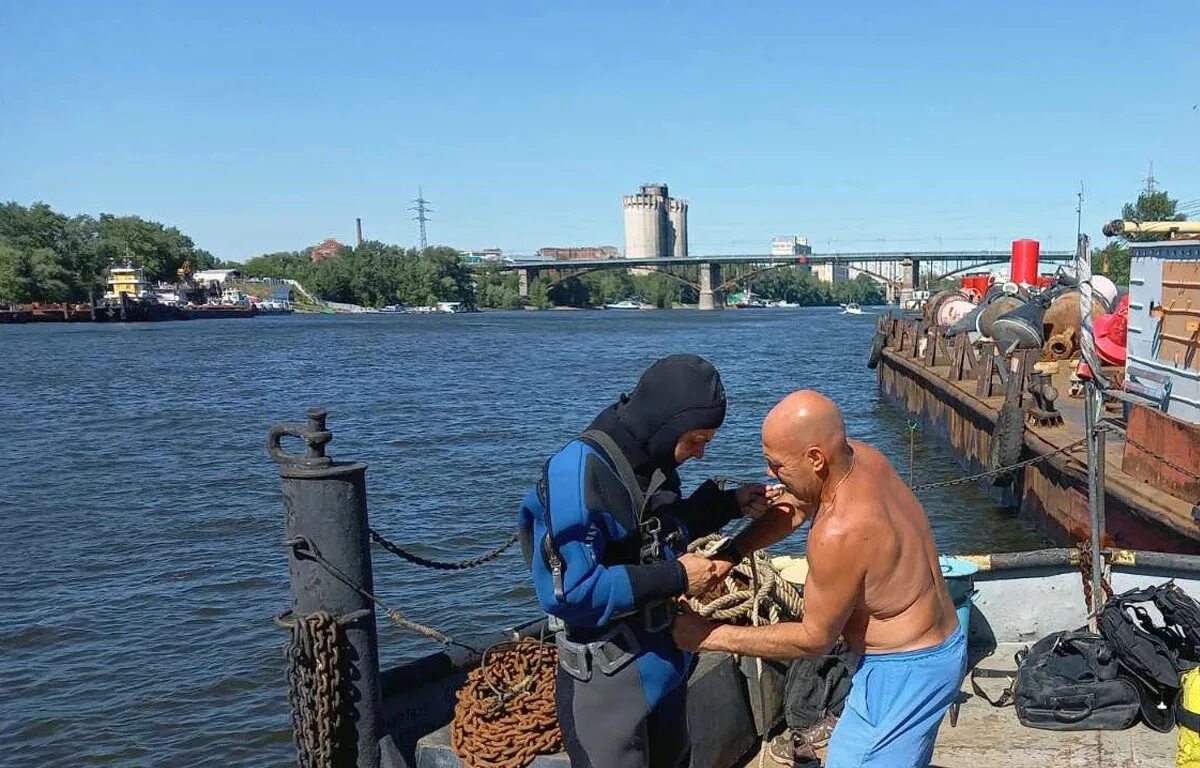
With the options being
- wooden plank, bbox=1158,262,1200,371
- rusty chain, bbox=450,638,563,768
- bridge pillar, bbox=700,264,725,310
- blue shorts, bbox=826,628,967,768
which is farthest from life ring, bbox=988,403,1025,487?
bridge pillar, bbox=700,264,725,310

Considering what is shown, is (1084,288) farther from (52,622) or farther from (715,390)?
(52,622)

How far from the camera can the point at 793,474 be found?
292cm

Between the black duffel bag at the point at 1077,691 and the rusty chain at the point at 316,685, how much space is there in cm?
344

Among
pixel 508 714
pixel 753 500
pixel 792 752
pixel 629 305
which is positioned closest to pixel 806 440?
pixel 753 500

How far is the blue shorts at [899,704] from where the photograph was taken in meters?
2.97

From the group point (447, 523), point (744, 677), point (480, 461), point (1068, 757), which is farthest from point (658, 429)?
point (480, 461)

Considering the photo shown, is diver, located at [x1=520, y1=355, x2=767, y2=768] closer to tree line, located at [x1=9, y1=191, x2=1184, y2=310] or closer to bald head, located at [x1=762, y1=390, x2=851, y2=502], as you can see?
bald head, located at [x1=762, y1=390, x2=851, y2=502]

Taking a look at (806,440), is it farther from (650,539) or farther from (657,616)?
(657,616)

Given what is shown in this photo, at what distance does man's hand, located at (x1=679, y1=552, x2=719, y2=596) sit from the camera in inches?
114

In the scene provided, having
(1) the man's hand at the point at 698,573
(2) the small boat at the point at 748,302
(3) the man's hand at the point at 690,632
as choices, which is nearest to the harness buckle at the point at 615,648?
(3) the man's hand at the point at 690,632

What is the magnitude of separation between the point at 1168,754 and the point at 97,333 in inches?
2992

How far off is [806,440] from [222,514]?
47.3ft

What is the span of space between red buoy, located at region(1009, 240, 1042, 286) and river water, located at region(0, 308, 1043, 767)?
5261 mm

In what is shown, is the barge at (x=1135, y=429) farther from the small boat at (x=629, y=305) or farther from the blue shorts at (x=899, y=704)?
the small boat at (x=629, y=305)
